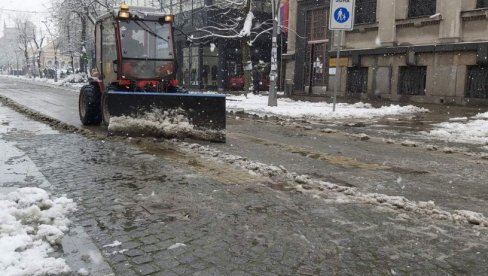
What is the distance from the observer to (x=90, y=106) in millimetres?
11695

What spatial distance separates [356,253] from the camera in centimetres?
382

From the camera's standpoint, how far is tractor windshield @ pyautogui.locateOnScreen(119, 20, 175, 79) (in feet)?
35.4

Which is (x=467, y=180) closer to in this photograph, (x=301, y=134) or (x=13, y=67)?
(x=301, y=134)

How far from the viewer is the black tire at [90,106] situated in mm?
11688

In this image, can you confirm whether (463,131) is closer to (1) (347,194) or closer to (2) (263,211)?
(1) (347,194)

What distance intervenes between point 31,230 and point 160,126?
18.6 ft

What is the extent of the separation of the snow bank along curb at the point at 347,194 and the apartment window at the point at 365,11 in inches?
741

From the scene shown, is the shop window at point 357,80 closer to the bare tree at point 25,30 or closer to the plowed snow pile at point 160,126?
the plowed snow pile at point 160,126

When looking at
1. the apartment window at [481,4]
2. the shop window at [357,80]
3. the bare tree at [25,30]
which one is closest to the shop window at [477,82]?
the apartment window at [481,4]

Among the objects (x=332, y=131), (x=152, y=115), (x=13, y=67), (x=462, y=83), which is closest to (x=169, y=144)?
(x=152, y=115)

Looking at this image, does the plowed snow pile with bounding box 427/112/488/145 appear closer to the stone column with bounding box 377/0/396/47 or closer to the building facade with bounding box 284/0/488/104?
the building facade with bounding box 284/0/488/104

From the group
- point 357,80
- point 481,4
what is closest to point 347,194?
point 481,4

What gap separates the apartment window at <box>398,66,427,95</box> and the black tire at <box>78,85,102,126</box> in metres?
15.1

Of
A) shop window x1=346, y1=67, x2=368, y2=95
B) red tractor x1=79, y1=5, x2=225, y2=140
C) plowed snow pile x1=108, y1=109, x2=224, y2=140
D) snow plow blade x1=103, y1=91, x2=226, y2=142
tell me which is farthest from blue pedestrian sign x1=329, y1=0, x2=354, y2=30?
shop window x1=346, y1=67, x2=368, y2=95
